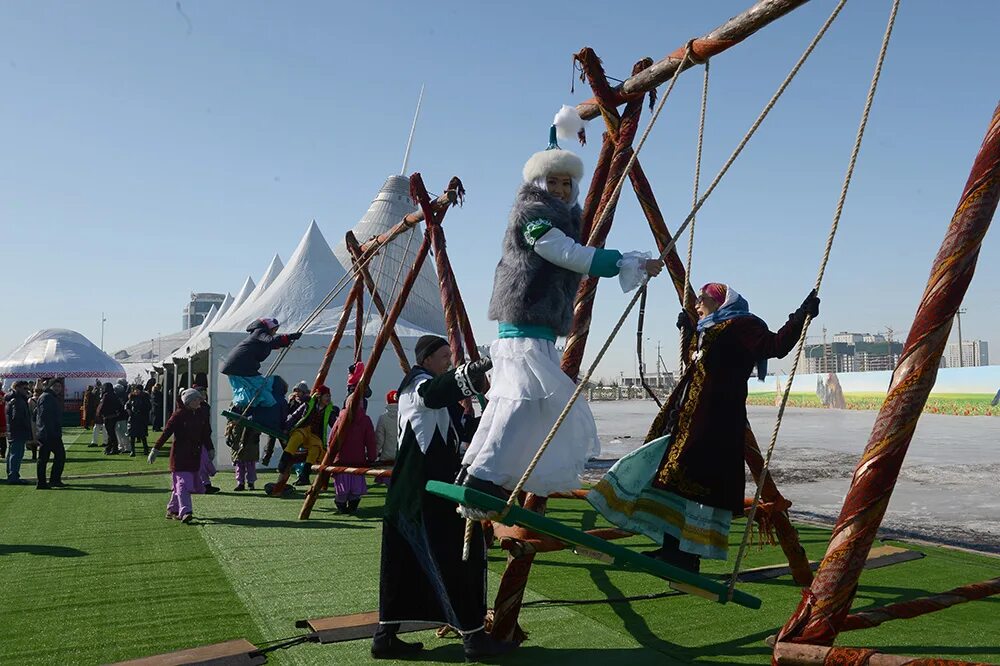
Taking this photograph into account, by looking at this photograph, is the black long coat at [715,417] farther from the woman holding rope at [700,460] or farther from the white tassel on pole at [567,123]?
the white tassel on pole at [567,123]

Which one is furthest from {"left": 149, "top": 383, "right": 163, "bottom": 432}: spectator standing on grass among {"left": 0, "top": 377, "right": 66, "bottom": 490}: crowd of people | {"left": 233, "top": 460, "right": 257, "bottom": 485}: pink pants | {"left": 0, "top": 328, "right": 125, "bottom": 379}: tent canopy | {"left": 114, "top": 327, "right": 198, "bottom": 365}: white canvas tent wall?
{"left": 114, "top": 327, "right": 198, "bottom": 365}: white canvas tent wall

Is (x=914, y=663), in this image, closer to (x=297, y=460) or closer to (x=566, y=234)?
(x=566, y=234)

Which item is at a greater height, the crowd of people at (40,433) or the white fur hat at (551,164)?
the white fur hat at (551,164)

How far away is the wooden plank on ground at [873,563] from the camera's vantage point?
17.2 feet

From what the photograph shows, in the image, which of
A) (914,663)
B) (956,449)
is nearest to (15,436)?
(914,663)

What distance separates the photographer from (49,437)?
10.9 metres

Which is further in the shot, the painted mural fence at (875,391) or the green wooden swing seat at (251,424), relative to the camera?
the painted mural fence at (875,391)

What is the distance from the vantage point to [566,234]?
353 centimetres

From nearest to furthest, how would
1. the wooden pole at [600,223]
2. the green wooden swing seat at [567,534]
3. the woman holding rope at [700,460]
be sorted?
the green wooden swing seat at [567,534] → the woman holding rope at [700,460] → the wooden pole at [600,223]

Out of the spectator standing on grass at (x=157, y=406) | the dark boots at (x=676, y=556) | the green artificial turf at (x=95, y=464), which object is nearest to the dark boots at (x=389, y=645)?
the dark boots at (x=676, y=556)

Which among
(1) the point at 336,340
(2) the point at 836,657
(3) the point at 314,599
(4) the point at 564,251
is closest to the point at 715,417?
(4) the point at 564,251

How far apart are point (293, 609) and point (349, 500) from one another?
14.0 ft

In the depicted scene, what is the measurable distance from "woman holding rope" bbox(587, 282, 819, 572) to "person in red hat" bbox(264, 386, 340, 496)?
6802 mm

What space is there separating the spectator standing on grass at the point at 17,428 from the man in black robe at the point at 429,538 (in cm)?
1022
